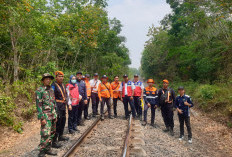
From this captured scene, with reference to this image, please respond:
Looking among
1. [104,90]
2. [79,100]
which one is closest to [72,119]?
[79,100]

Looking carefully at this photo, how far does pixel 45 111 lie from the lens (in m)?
4.42

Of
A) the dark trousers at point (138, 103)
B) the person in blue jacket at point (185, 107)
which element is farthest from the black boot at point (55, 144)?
the dark trousers at point (138, 103)

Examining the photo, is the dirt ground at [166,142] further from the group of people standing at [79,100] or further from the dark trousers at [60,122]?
the dark trousers at [60,122]

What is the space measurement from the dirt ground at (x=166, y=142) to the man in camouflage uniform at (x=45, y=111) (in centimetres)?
98

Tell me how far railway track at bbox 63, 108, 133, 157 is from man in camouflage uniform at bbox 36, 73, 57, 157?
1.85 ft

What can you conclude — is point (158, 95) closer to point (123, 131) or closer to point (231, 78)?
point (123, 131)

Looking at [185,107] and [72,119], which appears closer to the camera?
[185,107]

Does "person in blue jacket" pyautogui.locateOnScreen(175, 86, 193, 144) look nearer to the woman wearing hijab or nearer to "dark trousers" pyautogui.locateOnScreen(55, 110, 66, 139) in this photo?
the woman wearing hijab

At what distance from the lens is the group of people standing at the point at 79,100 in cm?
442

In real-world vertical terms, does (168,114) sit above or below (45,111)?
below

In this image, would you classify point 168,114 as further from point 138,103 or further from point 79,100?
point 79,100

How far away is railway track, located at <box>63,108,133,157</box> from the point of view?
4.67m

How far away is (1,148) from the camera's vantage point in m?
5.62

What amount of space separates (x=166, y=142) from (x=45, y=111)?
3.82 metres
